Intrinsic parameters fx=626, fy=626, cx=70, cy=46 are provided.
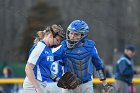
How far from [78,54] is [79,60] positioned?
83 millimetres

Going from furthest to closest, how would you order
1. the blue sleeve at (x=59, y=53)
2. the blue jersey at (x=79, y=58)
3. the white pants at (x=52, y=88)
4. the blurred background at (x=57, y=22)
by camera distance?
the blurred background at (x=57, y=22)
the white pants at (x=52, y=88)
the blue sleeve at (x=59, y=53)
the blue jersey at (x=79, y=58)

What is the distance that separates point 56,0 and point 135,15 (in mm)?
4858

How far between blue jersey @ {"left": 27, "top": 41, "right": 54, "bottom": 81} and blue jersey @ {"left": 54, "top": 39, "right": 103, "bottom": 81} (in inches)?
4.8

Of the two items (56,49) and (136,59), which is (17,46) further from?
(56,49)

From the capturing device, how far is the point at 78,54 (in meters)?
8.53

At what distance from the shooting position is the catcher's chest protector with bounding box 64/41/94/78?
8.54 m

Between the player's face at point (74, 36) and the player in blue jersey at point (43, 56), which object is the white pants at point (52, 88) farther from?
the player's face at point (74, 36)

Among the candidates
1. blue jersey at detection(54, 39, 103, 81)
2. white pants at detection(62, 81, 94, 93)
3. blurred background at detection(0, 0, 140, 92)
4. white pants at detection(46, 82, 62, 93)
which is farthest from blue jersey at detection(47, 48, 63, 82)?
blurred background at detection(0, 0, 140, 92)

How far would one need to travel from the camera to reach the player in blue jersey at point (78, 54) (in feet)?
28.0

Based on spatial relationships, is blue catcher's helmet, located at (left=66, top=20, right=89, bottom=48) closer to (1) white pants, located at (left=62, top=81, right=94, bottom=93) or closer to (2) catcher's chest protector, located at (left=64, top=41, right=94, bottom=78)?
(2) catcher's chest protector, located at (left=64, top=41, right=94, bottom=78)

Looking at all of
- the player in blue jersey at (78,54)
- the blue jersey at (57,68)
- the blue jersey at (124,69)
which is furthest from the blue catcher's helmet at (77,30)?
the blue jersey at (124,69)

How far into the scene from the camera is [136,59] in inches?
1454

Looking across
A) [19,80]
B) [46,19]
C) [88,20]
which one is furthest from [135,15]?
[19,80]

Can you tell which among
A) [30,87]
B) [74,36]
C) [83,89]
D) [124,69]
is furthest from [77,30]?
[124,69]
